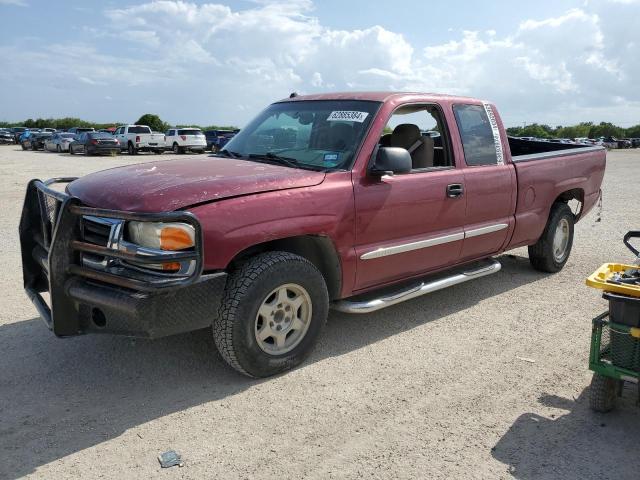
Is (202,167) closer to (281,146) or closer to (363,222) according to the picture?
(281,146)

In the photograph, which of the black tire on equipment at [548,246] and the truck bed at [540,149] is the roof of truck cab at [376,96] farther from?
the black tire on equipment at [548,246]

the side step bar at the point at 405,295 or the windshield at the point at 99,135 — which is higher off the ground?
the windshield at the point at 99,135

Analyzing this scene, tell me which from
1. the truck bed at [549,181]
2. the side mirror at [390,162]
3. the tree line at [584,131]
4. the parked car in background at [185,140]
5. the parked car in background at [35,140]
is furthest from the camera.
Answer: the tree line at [584,131]

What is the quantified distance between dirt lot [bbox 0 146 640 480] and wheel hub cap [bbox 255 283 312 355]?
0.24 meters

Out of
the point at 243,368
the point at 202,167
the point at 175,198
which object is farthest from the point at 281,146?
the point at 243,368

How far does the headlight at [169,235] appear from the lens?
10.8ft

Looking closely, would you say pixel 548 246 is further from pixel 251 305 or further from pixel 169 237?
pixel 169 237

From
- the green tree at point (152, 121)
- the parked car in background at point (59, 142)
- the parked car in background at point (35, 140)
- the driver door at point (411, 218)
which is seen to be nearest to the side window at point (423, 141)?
the driver door at point (411, 218)

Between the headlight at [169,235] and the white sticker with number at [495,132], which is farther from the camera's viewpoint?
the white sticker with number at [495,132]

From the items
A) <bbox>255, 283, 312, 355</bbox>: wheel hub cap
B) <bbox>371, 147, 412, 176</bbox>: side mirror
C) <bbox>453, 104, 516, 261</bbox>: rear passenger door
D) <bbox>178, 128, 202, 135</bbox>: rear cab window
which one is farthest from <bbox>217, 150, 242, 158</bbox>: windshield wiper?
<bbox>178, 128, 202, 135</bbox>: rear cab window

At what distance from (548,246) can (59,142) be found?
120 feet

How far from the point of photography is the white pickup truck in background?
32.7m

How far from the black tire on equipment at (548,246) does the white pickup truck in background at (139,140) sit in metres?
29.1

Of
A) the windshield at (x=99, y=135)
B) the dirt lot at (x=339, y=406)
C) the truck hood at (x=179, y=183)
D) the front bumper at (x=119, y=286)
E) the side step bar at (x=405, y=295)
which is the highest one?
the windshield at (x=99, y=135)
